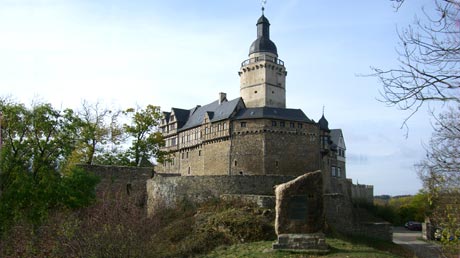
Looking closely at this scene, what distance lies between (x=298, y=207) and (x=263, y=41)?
107 feet

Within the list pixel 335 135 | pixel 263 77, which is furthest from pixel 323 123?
pixel 263 77

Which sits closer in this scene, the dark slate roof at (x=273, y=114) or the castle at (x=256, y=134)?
the castle at (x=256, y=134)

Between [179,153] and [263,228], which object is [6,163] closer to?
[263,228]

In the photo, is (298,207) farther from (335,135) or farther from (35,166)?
(335,135)

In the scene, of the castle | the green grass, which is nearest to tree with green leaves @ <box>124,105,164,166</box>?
the castle

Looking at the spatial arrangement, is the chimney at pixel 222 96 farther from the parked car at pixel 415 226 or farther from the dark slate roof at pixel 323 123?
the parked car at pixel 415 226

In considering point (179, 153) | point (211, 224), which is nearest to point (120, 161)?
point (179, 153)

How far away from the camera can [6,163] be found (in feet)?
63.8

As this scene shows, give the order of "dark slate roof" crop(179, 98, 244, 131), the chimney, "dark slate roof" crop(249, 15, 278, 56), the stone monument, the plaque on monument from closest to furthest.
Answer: the stone monument < the plaque on monument < "dark slate roof" crop(179, 98, 244, 131) < the chimney < "dark slate roof" crop(249, 15, 278, 56)

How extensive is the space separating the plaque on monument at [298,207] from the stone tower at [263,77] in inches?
1089

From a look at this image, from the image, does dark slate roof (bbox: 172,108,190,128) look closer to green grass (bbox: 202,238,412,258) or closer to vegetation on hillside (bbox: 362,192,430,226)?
vegetation on hillside (bbox: 362,192,430,226)

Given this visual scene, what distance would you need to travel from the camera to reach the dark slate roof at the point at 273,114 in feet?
133

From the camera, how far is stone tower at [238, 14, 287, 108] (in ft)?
156

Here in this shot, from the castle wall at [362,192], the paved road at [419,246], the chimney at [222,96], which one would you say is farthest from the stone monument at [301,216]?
the castle wall at [362,192]
